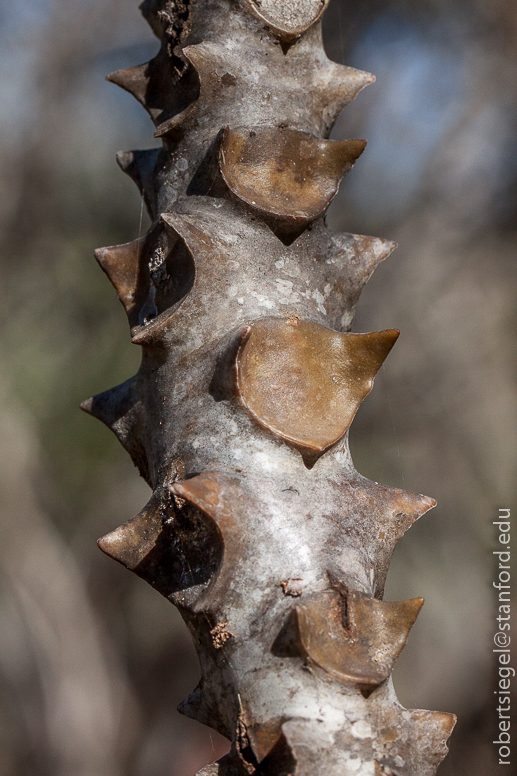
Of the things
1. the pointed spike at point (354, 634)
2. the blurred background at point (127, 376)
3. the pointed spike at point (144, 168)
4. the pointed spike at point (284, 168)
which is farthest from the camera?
the blurred background at point (127, 376)

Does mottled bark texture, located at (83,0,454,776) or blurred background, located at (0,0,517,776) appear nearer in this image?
mottled bark texture, located at (83,0,454,776)

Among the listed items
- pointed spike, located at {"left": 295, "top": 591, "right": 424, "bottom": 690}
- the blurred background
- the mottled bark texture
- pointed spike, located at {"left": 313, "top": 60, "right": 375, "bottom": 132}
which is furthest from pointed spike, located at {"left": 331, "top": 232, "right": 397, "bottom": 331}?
the blurred background

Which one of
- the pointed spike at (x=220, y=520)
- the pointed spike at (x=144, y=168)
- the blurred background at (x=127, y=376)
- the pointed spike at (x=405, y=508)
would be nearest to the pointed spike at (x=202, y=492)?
the pointed spike at (x=220, y=520)

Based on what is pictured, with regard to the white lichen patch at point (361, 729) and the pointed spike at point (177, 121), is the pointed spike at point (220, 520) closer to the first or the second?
the white lichen patch at point (361, 729)

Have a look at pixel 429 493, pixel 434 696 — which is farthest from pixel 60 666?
pixel 429 493

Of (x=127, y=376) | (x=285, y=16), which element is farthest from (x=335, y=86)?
(x=127, y=376)

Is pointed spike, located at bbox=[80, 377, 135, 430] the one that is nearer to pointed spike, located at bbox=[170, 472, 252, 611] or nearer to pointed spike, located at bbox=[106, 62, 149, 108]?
pointed spike, located at bbox=[170, 472, 252, 611]
